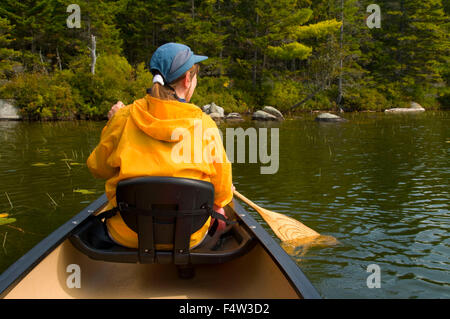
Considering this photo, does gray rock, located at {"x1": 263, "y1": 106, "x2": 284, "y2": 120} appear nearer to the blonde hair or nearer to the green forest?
the green forest

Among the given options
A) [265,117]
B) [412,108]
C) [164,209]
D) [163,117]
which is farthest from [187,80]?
[412,108]

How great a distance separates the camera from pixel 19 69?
26719mm

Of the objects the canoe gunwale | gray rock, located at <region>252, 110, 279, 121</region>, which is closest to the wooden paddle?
the canoe gunwale

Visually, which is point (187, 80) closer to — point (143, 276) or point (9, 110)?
point (143, 276)

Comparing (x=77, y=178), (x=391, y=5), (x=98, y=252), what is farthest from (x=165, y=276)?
(x=391, y=5)

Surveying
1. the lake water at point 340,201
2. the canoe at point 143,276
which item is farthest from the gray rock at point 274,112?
the canoe at point 143,276

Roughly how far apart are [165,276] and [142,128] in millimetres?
1152

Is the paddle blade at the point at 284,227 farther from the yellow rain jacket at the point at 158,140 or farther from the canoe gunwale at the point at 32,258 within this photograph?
the yellow rain jacket at the point at 158,140

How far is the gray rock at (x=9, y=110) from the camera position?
802 inches

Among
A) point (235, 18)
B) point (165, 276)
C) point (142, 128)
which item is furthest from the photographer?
point (235, 18)

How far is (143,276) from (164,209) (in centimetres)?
84

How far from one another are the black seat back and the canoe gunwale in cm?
53
